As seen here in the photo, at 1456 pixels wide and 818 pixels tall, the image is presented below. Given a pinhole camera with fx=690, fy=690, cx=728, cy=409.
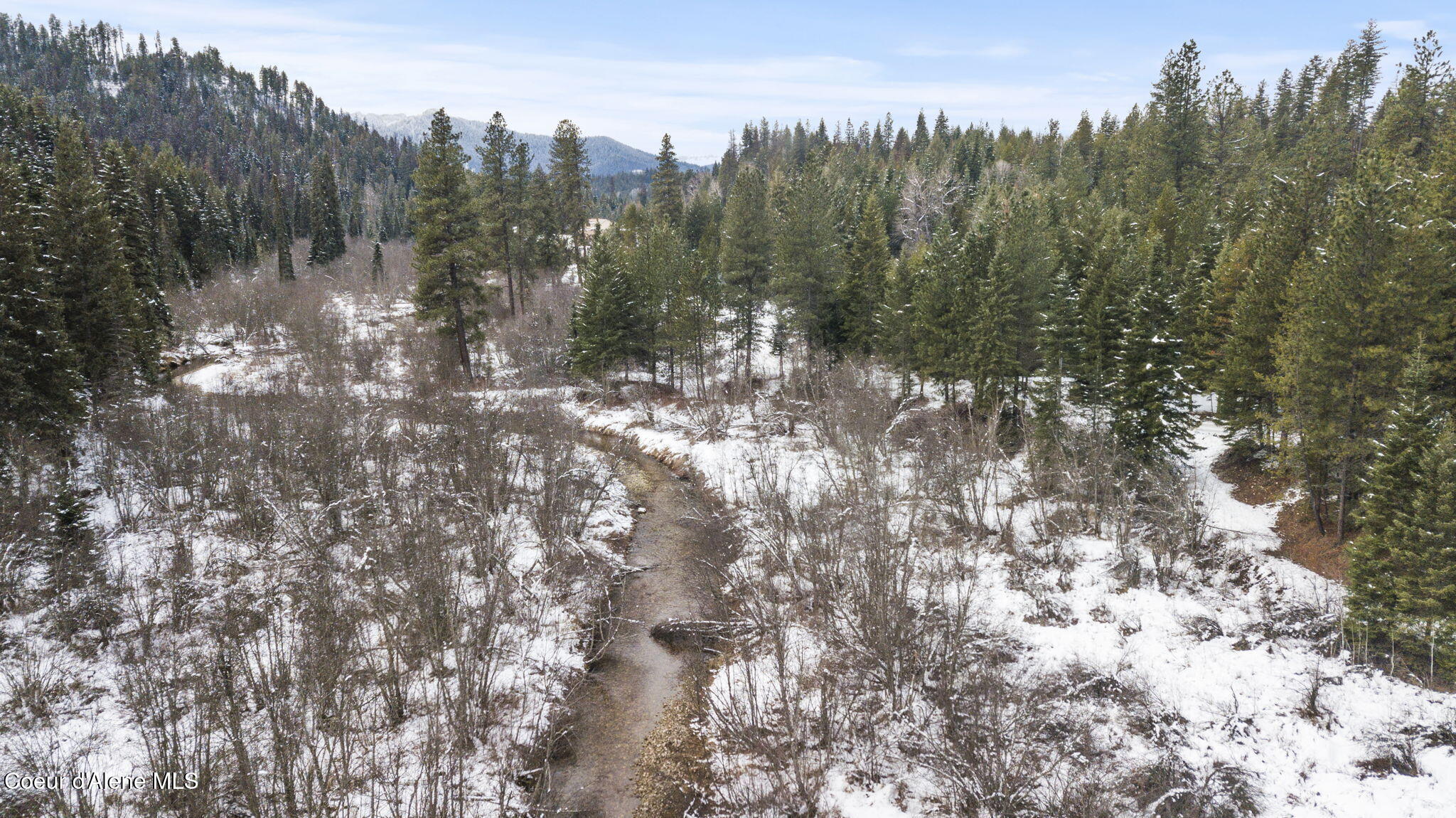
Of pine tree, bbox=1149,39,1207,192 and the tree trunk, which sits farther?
pine tree, bbox=1149,39,1207,192

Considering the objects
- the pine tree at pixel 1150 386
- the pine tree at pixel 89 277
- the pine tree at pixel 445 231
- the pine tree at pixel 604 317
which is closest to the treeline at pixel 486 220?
the pine tree at pixel 445 231

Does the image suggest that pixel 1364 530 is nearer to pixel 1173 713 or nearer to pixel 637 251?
pixel 1173 713

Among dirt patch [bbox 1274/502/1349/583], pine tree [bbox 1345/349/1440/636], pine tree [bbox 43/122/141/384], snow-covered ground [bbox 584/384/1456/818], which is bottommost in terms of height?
snow-covered ground [bbox 584/384/1456/818]

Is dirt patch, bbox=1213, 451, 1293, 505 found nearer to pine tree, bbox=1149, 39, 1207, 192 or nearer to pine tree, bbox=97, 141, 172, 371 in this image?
pine tree, bbox=1149, 39, 1207, 192

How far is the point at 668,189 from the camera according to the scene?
2889 inches

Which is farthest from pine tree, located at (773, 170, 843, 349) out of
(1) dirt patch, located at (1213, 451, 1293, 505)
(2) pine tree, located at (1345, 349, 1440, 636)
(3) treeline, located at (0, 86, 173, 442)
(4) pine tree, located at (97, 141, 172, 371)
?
(4) pine tree, located at (97, 141, 172, 371)

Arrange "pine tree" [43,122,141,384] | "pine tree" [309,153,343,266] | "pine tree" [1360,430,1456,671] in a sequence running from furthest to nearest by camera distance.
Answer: "pine tree" [309,153,343,266] < "pine tree" [43,122,141,384] < "pine tree" [1360,430,1456,671]

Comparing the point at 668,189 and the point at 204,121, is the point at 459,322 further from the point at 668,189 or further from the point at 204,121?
the point at 204,121

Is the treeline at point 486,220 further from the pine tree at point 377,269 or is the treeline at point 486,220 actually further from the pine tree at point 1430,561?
the pine tree at point 1430,561

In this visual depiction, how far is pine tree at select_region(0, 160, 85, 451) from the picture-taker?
25047mm

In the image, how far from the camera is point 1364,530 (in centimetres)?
2097

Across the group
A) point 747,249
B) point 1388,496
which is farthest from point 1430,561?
point 747,249

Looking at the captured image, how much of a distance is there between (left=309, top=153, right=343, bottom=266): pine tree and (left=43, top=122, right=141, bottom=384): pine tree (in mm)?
59284

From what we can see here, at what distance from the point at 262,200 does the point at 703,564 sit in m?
123
